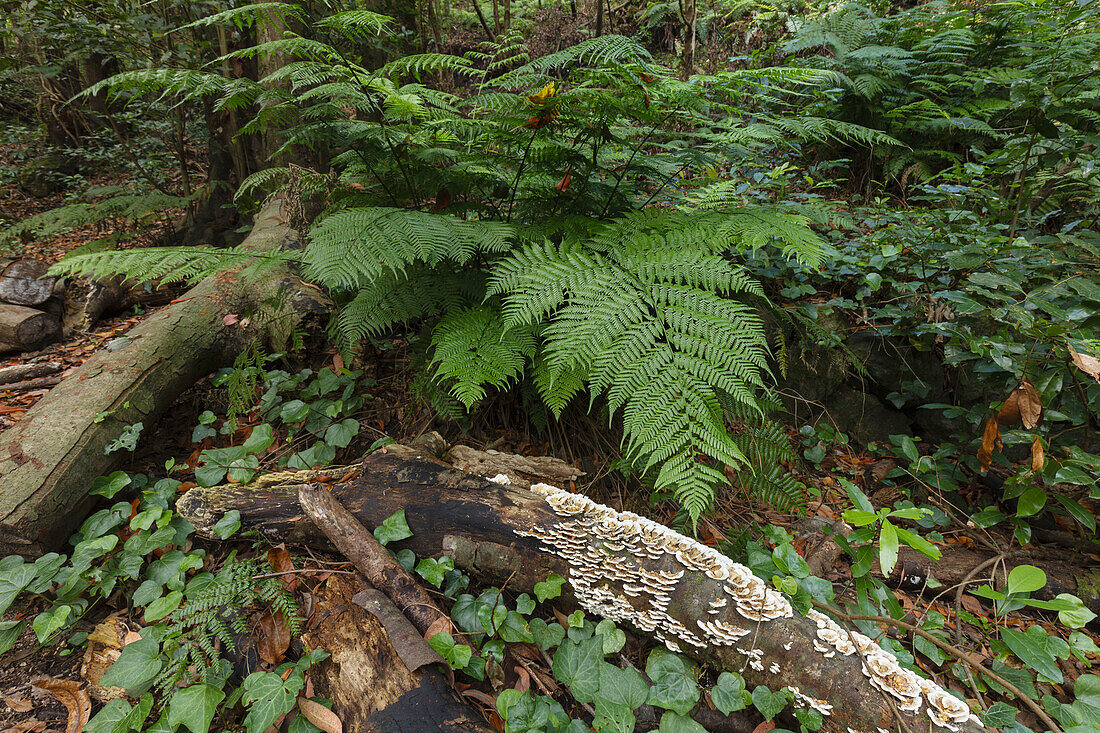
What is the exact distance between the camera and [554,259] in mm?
1888

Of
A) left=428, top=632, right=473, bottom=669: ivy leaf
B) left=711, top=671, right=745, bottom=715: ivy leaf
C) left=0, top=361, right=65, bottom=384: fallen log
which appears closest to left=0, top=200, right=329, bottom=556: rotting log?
left=0, top=361, right=65, bottom=384: fallen log

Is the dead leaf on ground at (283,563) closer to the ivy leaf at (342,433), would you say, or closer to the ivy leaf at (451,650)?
the ivy leaf at (342,433)

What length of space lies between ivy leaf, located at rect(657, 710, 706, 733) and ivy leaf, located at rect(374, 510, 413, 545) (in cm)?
107

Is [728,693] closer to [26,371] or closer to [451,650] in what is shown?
[451,650]

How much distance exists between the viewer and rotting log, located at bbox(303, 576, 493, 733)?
1.36m

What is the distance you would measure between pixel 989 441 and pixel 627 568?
195 centimetres

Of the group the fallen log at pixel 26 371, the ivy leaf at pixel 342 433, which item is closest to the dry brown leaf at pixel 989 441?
the ivy leaf at pixel 342 433

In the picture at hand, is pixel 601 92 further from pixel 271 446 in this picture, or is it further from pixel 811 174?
pixel 811 174

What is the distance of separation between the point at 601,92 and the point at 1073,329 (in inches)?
86.4

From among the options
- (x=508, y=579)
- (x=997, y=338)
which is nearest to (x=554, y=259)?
(x=508, y=579)

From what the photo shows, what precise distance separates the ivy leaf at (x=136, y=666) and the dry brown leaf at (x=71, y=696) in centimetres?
17

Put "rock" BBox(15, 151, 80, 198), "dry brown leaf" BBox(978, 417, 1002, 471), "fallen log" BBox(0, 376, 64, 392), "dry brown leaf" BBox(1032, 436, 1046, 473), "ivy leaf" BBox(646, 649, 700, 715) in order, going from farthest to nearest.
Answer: "rock" BBox(15, 151, 80, 198) → "fallen log" BBox(0, 376, 64, 392) → "dry brown leaf" BBox(978, 417, 1002, 471) → "dry brown leaf" BBox(1032, 436, 1046, 473) → "ivy leaf" BBox(646, 649, 700, 715)

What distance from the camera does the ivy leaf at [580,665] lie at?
1501mm

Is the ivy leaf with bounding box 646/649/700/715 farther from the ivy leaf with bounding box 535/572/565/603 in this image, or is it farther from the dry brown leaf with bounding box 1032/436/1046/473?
the dry brown leaf with bounding box 1032/436/1046/473
